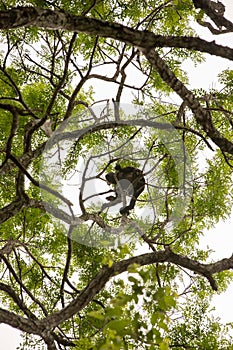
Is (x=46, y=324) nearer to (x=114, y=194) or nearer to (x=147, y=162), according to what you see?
(x=114, y=194)

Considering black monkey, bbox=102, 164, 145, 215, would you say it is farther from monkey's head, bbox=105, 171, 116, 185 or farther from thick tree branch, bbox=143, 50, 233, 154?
thick tree branch, bbox=143, 50, 233, 154

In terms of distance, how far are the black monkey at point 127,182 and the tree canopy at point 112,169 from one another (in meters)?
0.03

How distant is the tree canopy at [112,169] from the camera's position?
5.94 ft

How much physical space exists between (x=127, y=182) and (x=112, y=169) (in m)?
0.13

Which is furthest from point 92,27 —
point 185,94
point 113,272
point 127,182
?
point 113,272

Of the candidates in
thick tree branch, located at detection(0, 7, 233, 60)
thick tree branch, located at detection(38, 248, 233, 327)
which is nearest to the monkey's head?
thick tree branch, located at detection(38, 248, 233, 327)

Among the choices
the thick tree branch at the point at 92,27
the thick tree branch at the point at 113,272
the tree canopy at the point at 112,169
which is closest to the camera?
the thick tree branch at the point at 92,27

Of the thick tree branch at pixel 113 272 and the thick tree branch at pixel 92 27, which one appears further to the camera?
the thick tree branch at pixel 113 272

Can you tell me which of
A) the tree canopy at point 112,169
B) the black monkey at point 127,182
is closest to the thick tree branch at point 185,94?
the tree canopy at point 112,169

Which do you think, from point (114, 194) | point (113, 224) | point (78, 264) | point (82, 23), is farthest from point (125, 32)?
point (78, 264)

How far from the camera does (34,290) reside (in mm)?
2873

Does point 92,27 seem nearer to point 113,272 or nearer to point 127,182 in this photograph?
point 127,182

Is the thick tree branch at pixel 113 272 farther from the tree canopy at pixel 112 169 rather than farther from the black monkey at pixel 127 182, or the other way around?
the black monkey at pixel 127 182

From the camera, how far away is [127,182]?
6.06 ft
